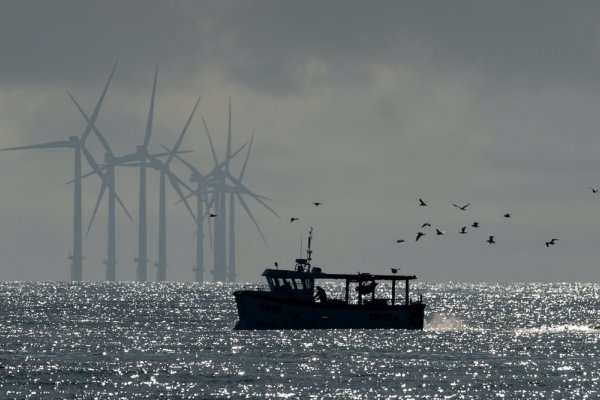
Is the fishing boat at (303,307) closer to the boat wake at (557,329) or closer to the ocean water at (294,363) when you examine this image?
the ocean water at (294,363)

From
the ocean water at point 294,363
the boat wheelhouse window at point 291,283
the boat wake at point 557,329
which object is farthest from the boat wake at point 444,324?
the boat wheelhouse window at point 291,283

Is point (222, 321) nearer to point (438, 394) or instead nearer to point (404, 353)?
point (404, 353)

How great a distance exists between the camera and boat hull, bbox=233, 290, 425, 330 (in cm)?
13675

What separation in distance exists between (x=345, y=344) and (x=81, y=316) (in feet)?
239

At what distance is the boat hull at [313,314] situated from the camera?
13675 centimetres

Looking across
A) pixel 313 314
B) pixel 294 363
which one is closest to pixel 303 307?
pixel 313 314

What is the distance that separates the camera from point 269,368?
337 ft

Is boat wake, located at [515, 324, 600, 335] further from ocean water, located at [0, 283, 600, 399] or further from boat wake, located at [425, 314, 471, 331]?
boat wake, located at [425, 314, 471, 331]

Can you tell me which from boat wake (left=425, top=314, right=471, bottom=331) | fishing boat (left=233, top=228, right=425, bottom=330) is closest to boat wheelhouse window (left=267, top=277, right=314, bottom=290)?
fishing boat (left=233, top=228, right=425, bottom=330)

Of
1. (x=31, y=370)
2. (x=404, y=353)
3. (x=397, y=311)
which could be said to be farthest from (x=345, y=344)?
(x=31, y=370)

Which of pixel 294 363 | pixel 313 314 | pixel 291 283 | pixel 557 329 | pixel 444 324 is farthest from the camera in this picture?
pixel 444 324

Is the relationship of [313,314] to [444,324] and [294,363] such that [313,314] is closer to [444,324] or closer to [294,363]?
[294,363]

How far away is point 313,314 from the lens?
5443 inches

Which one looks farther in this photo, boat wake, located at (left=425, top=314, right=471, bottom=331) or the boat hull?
Result: boat wake, located at (left=425, top=314, right=471, bottom=331)
